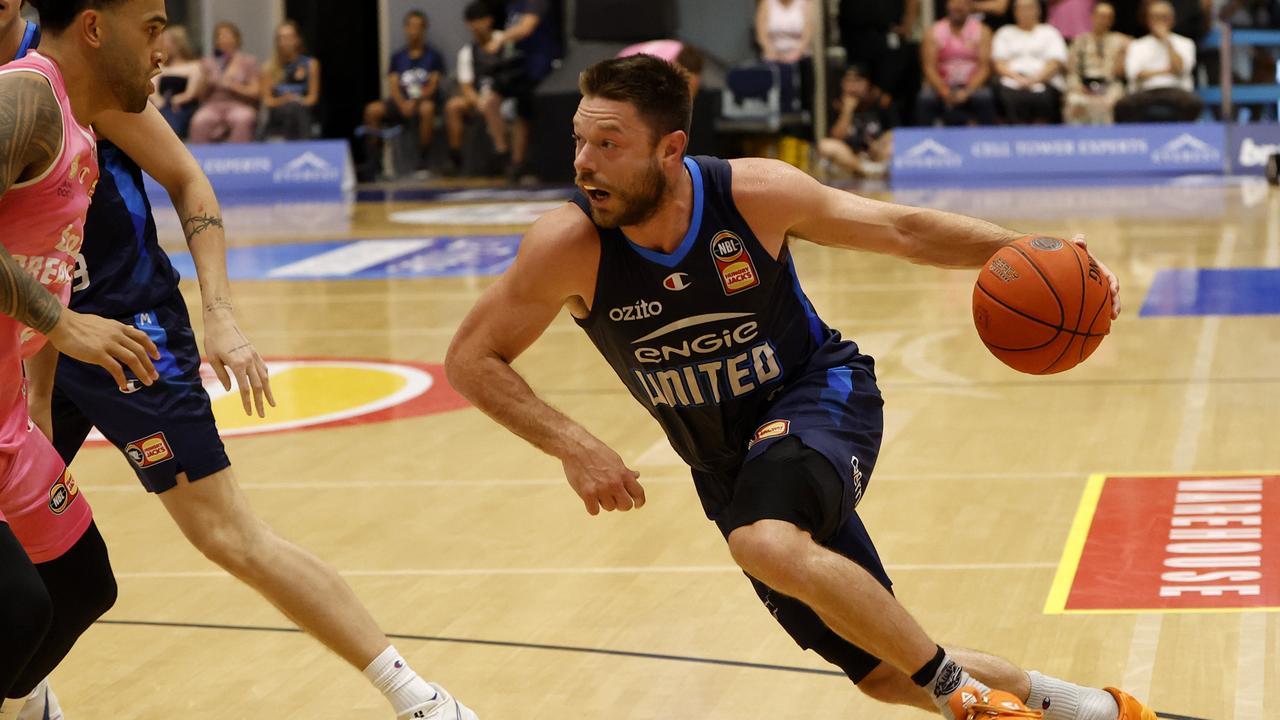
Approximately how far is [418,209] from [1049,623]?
43.9 feet

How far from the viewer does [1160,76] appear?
1730 centimetres

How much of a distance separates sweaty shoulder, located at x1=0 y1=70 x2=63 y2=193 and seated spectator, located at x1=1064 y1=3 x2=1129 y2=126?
15419 mm

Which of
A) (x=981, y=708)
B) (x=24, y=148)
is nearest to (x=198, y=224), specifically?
(x=24, y=148)

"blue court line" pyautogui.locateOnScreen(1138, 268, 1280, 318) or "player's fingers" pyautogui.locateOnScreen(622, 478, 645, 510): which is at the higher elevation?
"player's fingers" pyautogui.locateOnScreen(622, 478, 645, 510)

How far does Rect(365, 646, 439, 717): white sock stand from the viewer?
3.97 meters

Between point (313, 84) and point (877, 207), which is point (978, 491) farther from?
point (313, 84)

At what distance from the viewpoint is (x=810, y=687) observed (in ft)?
14.5

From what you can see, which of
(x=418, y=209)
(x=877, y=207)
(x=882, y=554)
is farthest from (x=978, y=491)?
(x=418, y=209)

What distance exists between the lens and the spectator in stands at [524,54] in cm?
1944

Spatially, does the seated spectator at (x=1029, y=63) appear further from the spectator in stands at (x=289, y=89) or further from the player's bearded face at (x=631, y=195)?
the player's bearded face at (x=631, y=195)

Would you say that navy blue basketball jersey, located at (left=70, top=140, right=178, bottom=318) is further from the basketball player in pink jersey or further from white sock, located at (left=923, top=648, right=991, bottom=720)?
white sock, located at (left=923, top=648, right=991, bottom=720)

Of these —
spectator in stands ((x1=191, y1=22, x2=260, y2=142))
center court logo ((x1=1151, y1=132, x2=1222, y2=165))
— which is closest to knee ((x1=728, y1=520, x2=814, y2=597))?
center court logo ((x1=1151, y1=132, x2=1222, y2=165))

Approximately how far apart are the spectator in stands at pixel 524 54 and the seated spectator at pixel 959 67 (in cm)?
432

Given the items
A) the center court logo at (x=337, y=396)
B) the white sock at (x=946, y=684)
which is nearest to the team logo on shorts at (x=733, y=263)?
the white sock at (x=946, y=684)
